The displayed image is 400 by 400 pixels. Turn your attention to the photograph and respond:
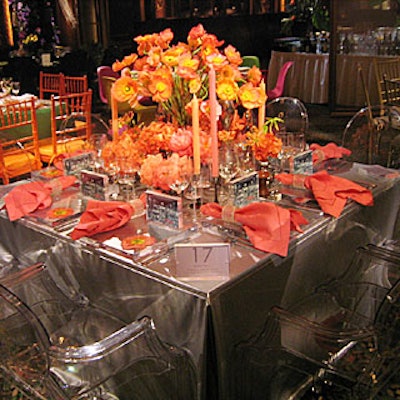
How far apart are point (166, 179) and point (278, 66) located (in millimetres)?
6479

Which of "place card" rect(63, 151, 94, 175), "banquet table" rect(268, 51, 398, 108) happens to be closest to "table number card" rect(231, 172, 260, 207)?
"place card" rect(63, 151, 94, 175)

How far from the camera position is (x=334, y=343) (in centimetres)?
164

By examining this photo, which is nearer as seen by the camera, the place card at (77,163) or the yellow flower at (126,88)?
the yellow flower at (126,88)

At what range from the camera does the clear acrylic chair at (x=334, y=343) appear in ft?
5.47

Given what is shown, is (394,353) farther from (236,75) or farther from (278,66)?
(278,66)

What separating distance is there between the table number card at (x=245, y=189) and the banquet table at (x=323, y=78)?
508 cm

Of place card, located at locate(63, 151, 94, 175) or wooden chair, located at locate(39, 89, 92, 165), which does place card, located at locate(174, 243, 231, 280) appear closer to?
place card, located at locate(63, 151, 94, 175)

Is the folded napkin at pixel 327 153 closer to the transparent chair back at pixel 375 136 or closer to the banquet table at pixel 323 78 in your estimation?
the transparent chair back at pixel 375 136

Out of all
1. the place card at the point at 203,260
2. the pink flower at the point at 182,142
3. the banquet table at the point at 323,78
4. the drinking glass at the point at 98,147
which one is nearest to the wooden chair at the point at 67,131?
the drinking glass at the point at 98,147

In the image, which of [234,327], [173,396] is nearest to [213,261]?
[234,327]

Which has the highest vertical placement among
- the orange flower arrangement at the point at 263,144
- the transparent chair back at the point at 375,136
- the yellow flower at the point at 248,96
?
the yellow flower at the point at 248,96

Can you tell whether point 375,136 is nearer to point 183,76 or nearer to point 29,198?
point 183,76

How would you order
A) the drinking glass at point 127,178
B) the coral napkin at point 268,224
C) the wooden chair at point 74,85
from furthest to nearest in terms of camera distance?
the wooden chair at point 74,85
the drinking glass at point 127,178
the coral napkin at point 268,224

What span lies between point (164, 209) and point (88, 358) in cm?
60
